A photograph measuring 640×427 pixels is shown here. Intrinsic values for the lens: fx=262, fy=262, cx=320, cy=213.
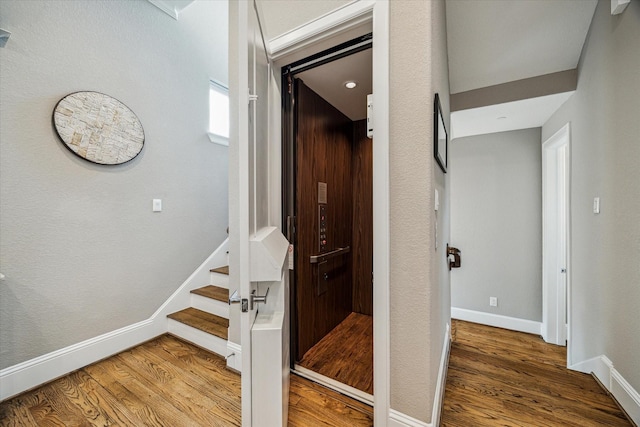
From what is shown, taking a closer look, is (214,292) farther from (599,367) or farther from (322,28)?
(599,367)

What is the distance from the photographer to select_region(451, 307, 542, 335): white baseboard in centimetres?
284

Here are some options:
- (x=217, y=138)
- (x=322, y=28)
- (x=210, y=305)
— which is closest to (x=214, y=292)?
(x=210, y=305)

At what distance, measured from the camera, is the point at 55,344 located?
1.83 m

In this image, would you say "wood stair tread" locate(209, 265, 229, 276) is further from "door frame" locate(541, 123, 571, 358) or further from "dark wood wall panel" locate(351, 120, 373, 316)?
"door frame" locate(541, 123, 571, 358)

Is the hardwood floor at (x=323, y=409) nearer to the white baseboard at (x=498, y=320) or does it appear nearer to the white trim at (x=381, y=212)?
the white trim at (x=381, y=212)

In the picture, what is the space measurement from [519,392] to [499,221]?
5.99 ft

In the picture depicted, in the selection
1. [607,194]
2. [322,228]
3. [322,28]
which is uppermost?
[322,28]

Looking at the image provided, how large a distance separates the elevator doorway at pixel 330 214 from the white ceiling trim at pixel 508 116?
3.30ft

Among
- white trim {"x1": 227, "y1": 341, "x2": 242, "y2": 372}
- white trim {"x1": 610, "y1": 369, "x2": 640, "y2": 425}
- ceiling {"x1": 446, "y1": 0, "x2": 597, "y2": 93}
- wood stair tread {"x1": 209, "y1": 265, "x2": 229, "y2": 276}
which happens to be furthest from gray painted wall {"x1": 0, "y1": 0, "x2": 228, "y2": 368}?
white trim {"x1": 610, "y1": 369, "x2": 640, "y2": 425}

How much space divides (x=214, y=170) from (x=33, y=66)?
A: 1504mm

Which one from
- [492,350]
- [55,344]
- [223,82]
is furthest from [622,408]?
[223,82]

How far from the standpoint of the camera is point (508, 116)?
254 centimetres

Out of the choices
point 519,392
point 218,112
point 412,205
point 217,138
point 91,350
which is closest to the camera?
point 412,205

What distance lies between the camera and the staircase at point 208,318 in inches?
83.4
